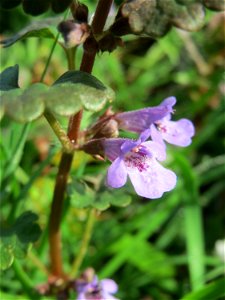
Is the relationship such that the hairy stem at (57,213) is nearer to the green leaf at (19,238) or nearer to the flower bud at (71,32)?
the green leaf at (19,238)

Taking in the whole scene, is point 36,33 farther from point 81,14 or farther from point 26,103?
point 26,103

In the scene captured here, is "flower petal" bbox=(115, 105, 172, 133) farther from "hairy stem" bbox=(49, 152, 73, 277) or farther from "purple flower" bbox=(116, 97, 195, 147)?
"hairy stem" bbox=(49, 152, 73, 277)

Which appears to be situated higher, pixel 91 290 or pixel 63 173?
pixel 63 173

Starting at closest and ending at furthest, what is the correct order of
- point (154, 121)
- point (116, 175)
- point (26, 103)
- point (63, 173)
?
point (26, 103)
point (116, 175)
point (154, 121)
point (63, 173)

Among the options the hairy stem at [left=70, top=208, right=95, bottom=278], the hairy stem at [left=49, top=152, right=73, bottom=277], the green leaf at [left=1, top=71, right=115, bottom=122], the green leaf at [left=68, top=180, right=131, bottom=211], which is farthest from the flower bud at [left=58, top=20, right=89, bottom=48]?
the hairy stem at [left=70, top=208, right=95, bottom=278]

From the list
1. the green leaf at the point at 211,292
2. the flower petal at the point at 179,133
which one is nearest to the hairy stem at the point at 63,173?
the flower petal at the point at 179,133

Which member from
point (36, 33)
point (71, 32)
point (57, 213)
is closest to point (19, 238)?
point (57, 213)
